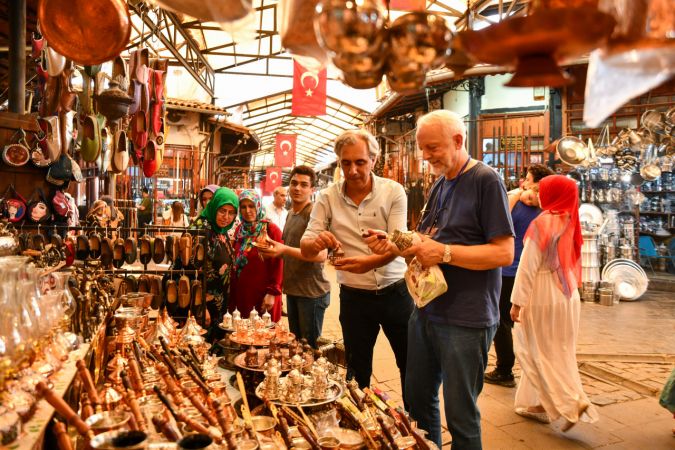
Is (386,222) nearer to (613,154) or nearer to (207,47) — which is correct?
(613,154)

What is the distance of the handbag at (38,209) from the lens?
3.80 m

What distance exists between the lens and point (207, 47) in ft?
34.3

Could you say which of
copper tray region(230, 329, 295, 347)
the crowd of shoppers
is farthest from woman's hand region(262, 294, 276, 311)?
copper tray region(230, 329, 295, 347)

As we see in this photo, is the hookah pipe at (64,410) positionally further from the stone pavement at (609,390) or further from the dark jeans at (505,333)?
the dark jeans at (505,333)

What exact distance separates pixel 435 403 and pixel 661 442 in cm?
206

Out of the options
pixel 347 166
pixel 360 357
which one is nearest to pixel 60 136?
pixel 347 166

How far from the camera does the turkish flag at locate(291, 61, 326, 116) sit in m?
8.06

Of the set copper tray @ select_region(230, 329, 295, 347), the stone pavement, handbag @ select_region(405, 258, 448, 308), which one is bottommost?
the stone pavement

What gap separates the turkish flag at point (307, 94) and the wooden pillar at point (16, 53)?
13.9 ft

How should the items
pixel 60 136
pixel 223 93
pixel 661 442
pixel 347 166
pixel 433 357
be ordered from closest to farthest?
pixel 433 357, pixel 347 166, pixel 661 442, pixel 60 136, pixel 223 93

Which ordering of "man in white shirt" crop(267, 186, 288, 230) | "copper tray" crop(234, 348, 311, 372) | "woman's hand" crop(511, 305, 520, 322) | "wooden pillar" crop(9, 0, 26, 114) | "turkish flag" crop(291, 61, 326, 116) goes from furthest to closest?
"turkish flag" crop(291, 61, 326, 116), "man in white shirt" crop(267, 186, 288, 230), "wooden pillar" crop(9, 0, 26, 114), "woman's hand" crop(511, 305, 520, 322), "copper tray" crop(234, 348, 311, 372)

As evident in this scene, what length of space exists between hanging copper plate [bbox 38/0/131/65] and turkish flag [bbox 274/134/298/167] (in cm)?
1205

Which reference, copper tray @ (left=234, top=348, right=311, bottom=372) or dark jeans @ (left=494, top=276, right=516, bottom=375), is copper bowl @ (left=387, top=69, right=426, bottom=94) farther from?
dark jeans @ (left=494, top=276, right=516, bottom=375)

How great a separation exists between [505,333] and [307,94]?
17.9 feet
